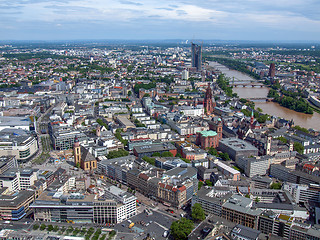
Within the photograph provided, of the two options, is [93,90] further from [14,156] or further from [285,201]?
[285,201]

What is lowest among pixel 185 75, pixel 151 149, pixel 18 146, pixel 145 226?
pixel 145 226

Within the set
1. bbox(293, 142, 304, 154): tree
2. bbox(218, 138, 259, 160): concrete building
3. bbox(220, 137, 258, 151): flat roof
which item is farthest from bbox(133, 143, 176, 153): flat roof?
bbox(293, 142, 304, 154): tree

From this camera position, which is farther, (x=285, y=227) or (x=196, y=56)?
(x=196, y=56)

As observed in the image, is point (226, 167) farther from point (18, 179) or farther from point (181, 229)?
point (18, 179)

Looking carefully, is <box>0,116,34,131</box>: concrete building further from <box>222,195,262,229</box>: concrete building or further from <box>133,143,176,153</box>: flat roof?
<box>222,195,262,229</box>: concrete building

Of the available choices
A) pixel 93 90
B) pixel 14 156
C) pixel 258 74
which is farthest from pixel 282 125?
pixel 258 74

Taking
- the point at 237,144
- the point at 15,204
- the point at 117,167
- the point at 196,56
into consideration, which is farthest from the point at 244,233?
the point at 196,56
